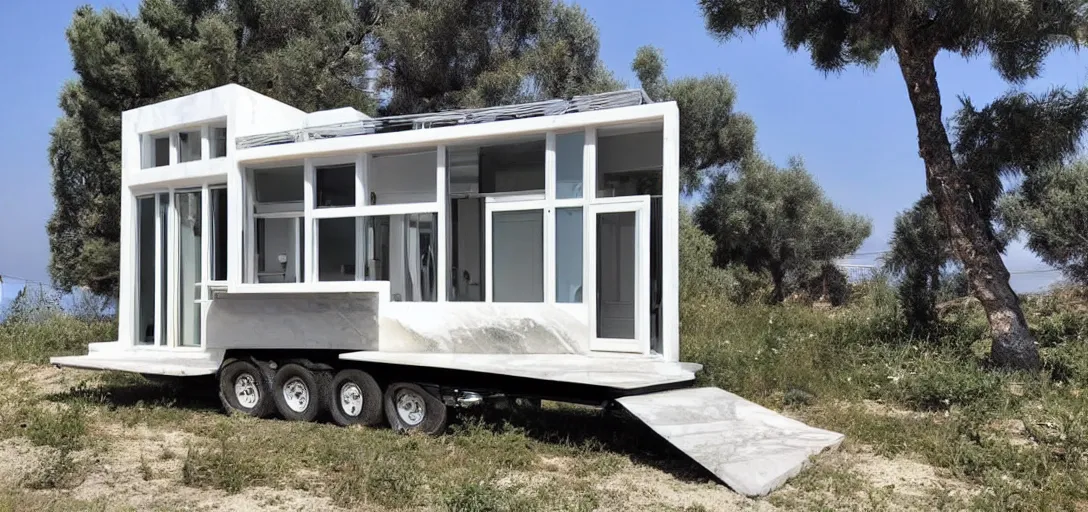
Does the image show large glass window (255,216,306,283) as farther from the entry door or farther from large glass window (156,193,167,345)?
the entry door

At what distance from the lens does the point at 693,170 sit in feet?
81.3

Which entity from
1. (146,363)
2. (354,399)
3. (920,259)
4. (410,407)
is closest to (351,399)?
(354,399)

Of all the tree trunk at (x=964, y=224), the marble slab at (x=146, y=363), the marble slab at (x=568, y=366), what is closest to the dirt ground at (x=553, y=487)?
the marble slab at (x=568, y=366)

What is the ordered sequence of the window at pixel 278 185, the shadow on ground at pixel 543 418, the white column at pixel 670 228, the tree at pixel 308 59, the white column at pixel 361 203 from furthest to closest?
the tree at pixel 308 59
the window at pixel 278 185
the white column at pixel 361 203
the white column at pixel 670 228
the shadow on ground at pixel 543 418

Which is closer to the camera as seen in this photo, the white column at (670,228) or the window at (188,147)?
the white column at (670,228)

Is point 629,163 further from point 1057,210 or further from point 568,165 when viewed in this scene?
point 1057,210

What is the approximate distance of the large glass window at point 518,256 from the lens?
9.12 m

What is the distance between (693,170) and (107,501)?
20.7 meters

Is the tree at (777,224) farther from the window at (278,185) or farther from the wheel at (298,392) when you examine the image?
the wheel at (298,392)

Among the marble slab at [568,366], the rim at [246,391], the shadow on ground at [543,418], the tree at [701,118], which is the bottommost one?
the shadow on ground at [543,418]

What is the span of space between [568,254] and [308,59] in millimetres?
14450

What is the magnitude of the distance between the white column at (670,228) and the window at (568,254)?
1008mm

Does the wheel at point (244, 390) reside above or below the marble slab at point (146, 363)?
below

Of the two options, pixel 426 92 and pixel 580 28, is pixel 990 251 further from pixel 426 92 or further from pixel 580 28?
pixel 426 92
